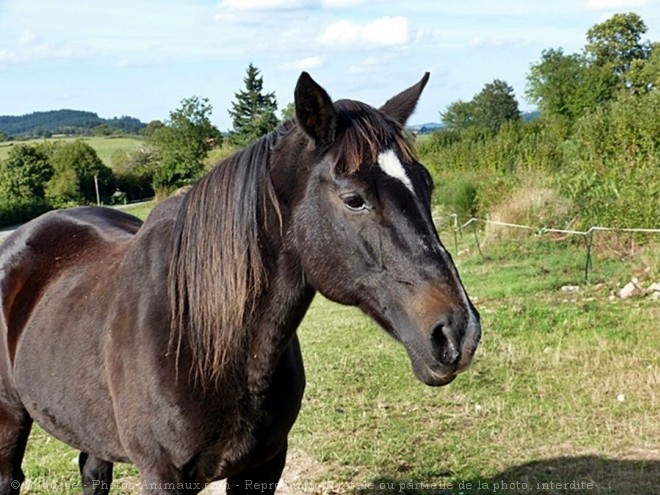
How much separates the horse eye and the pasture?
8.86ft

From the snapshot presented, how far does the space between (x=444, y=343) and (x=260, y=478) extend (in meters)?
1.29

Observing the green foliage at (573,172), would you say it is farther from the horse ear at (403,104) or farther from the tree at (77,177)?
the tree at (77,177)

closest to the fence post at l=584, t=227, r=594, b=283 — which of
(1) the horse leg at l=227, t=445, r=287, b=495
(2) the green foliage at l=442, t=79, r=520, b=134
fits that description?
(1) the horse leg at l=227, t=445, r=287, b=495

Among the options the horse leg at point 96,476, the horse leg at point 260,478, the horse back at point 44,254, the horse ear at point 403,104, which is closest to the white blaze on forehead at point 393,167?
the horse ear at point 403,104

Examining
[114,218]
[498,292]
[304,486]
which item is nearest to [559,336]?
[498,292]

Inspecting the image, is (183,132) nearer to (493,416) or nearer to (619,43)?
(619,43)

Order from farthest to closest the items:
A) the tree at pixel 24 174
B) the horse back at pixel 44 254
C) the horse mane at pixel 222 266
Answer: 1. the tree at pixel 24 174
2. the horse back at pixel 44 254
3. the horse mane at pixel 222 266

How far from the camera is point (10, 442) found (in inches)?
151

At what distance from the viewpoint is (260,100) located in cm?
6253

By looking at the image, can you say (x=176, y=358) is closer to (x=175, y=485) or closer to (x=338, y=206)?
(x=175, y=485)

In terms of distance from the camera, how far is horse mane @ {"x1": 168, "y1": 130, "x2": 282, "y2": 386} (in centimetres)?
257

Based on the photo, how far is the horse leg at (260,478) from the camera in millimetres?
3021

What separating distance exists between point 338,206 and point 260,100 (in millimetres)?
61732

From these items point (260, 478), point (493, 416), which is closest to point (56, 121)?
point (493, 416)
